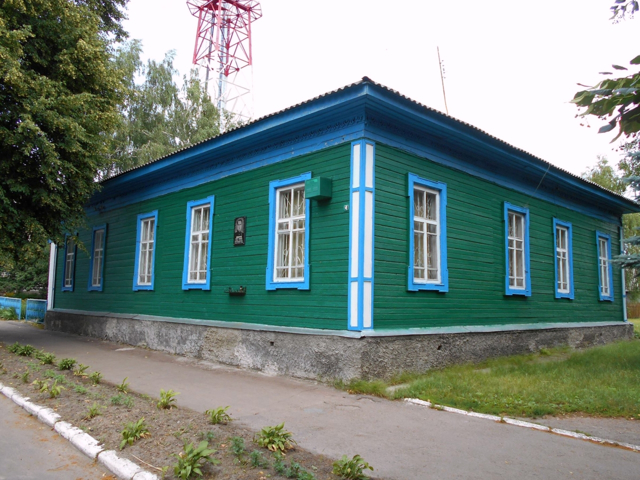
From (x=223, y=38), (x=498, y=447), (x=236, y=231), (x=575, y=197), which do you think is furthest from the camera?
(x=223, y=38)

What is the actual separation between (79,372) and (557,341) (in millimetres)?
10822

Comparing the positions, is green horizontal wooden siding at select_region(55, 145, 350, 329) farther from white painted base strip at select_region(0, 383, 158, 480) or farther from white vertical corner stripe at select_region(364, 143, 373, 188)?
white painted base strip at select_region(0, 383, 158, 480)

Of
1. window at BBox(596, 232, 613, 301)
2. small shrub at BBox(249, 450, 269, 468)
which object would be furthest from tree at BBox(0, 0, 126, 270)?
window at BBox(596, 232, 613, 301)

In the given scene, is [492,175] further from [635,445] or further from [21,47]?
[21,47]

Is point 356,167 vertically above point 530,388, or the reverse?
point 356,167

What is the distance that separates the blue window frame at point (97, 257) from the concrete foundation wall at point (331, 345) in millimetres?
2073

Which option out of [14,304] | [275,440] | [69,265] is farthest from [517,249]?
[14,304]

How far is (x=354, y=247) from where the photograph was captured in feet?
26.6

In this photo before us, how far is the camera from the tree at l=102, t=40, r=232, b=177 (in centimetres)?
2958

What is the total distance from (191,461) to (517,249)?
9.90 meters

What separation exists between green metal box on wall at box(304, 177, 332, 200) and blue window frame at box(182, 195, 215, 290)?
11.6 feet

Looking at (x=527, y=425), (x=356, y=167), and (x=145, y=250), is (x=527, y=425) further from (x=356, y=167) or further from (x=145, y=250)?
(x=145, y=250)

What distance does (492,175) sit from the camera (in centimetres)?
1134

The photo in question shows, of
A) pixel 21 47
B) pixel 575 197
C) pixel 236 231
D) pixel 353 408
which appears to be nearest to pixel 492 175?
pixel 575 197
